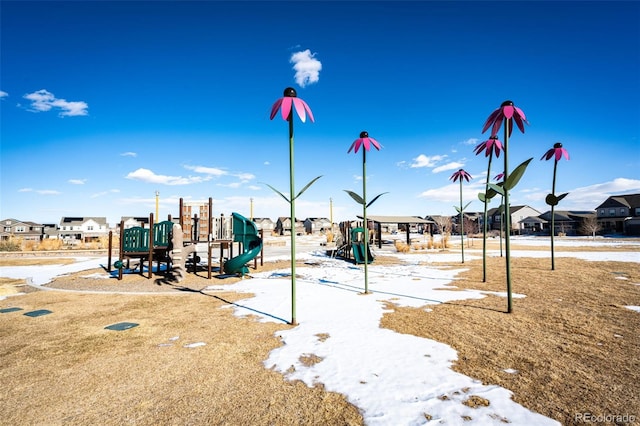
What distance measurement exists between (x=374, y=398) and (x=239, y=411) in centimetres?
130

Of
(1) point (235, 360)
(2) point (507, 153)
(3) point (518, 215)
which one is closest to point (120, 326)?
(1) point (235, 360)

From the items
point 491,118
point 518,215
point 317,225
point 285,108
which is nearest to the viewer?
point 285,108

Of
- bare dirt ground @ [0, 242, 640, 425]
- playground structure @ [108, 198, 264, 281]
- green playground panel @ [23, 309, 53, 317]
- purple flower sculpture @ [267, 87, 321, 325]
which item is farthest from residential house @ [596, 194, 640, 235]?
green playground panel @ [23, 309, 53, 317]

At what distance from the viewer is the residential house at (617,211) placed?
5484 centimetres

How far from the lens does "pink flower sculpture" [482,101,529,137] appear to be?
6156mm

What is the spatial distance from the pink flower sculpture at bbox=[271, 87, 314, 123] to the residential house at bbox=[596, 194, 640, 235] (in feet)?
228

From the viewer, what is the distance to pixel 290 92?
5156 millimetres

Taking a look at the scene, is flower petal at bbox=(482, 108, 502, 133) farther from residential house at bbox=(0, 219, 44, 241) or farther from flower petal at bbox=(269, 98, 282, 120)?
residential house at bbox=(0, 219, 44, 241)

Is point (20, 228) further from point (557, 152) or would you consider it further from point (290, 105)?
point (557, 152)

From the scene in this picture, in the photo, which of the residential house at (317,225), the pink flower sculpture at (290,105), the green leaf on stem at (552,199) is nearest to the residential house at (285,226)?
the residential house at (317,225)

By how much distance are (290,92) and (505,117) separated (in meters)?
4.46

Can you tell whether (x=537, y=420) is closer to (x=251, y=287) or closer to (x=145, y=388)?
(x=145, y=388)

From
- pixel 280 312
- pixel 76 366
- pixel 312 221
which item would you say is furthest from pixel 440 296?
pixel 312 221

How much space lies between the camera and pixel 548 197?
38.3 feet
